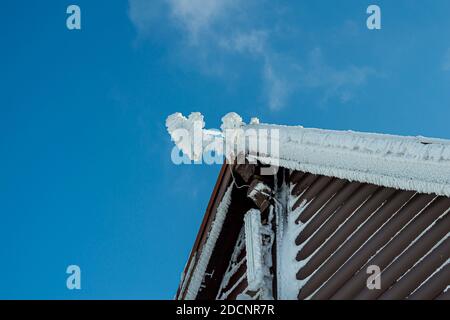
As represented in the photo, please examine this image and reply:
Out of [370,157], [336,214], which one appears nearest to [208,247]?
[336,214]

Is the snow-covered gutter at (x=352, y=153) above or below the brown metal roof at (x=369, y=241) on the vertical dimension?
above

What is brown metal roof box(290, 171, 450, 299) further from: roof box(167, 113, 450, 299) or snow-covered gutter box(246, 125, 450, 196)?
snow-covered gutter box(246, 125, 450, 196)

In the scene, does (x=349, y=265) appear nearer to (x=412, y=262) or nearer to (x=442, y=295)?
(x=412, y=262)

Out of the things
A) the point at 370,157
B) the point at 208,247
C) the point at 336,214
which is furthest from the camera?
A: the point at 208,247

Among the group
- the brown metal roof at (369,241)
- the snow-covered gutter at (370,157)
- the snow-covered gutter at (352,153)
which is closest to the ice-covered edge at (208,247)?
the snow-covered gutter at (352,153)

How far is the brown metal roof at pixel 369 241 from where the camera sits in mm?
3966

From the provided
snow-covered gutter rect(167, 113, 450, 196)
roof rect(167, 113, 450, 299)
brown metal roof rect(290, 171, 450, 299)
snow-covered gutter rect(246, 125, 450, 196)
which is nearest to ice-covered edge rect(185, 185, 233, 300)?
roof rect(167, 113, 450, 299)

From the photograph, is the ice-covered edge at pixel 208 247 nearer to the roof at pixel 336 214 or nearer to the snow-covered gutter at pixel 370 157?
the roof at pixel 336 214

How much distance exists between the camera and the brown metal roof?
3966 mm

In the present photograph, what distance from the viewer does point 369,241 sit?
447cm

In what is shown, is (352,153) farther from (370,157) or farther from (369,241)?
(369,241)

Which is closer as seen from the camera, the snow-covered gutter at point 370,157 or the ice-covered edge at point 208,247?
the snow-covered gutter at point 370,157
